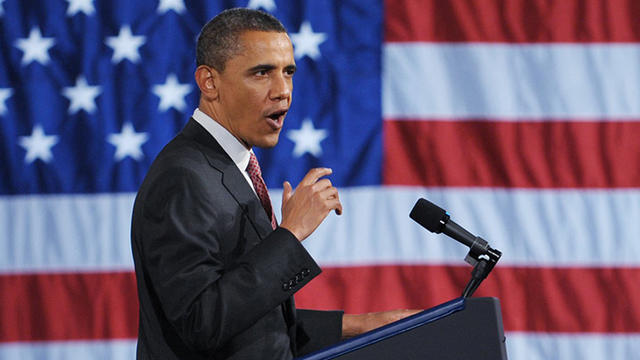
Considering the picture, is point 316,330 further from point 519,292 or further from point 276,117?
point 519,292

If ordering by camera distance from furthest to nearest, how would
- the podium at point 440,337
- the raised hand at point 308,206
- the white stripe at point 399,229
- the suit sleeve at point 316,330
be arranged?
1. the white stripe at point 399,229
2. the suit sleeve at point 316,330
3. the raised hand at point 308,206
4. the podium at point 440,337

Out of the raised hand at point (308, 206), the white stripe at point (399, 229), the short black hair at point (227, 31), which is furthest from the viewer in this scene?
the white stripe at point (399, 229)

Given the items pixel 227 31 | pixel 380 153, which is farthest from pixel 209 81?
pixel 380 153

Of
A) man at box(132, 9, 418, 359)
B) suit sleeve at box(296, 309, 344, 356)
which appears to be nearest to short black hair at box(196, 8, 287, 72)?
man at box(132, 9, 418, 359)

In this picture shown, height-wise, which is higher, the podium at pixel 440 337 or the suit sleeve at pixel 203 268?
the suit sleeve at pixel 203 268

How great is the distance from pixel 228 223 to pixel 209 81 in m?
0.27

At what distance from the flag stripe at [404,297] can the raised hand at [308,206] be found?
124 centimetres

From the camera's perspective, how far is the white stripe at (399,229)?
218 centimetres

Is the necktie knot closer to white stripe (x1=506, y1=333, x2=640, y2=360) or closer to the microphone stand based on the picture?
the microphone stand

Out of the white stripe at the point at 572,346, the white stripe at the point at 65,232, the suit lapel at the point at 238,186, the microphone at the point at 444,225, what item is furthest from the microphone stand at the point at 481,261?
the white stripe at the point at 65,232

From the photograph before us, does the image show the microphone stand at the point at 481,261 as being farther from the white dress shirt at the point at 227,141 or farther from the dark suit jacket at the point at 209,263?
the white dress shirt at the point at 227,141

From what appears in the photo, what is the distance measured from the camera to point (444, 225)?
103 centimetres

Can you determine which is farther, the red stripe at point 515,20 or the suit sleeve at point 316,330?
the red stripe at point 515,20

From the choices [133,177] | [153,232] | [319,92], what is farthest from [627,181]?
[153,232]
